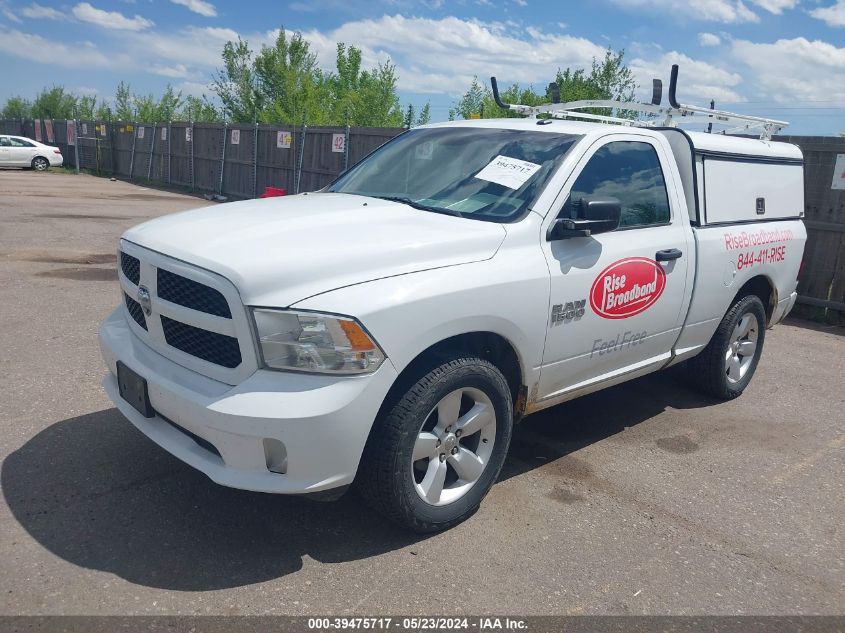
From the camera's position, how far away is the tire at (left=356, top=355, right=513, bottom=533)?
10.3 feet

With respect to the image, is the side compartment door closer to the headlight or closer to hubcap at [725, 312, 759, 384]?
hubcap at [725, 312, 759, 384]

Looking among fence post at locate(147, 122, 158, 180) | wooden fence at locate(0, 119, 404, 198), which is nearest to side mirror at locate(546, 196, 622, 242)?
wooden fence at locate(0, 119, 404, 198)

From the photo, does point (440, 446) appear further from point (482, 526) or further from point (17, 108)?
point (17, 108)

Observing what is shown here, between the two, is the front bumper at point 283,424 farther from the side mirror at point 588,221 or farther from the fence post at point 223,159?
the fence post at point 223,159

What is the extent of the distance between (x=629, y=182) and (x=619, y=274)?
0.65 meters

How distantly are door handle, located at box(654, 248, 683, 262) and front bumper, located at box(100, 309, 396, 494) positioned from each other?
6.90ft

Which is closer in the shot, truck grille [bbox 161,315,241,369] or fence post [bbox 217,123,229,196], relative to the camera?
truck grille [bbox 161,315,241,369]

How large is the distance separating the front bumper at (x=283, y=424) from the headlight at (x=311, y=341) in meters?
0.05

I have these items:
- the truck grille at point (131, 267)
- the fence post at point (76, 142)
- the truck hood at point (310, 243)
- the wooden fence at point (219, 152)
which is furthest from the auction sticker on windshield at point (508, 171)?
the fence post at point (76, 142)

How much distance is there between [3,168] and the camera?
99.0 feet

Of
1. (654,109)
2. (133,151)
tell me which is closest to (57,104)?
(133,151)

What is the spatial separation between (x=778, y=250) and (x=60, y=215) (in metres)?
14.0

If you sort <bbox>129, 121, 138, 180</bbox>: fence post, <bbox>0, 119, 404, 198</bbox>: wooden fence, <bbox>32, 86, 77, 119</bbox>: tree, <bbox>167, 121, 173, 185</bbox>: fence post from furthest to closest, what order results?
<bbox>32, 86, 77, 119</bbox>: tree < <bbox>129, 121, 138, 180</bbox>: fence post < <bbox>167, 121, 173, 185</bbox>: fence post < <bbox>0, 119, 404, 198</bbox>: wooden fence

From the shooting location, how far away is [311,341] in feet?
9.52
